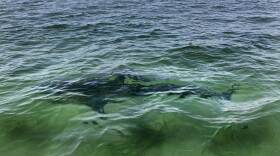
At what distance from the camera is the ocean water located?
6422mm

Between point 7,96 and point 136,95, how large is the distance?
11.9ft

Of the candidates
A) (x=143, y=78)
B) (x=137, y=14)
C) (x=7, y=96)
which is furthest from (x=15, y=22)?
(x=143, y=78)

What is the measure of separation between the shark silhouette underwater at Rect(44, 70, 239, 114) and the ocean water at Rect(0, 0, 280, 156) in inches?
8.0

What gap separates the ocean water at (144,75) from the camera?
642cm

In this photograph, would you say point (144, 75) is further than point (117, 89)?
Yes

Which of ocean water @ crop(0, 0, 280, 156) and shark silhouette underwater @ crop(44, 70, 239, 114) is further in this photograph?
shark silhouette underwater @ crop(44, 70, 239, 114)

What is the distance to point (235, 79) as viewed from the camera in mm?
9625

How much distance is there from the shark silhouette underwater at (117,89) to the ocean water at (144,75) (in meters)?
0.20

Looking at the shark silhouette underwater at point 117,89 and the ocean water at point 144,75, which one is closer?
the ocean water at point 144,75

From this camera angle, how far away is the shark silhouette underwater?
8352mm

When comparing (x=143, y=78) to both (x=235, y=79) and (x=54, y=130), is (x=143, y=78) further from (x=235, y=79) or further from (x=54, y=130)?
(x=54, y=130)

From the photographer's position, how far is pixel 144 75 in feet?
32.3

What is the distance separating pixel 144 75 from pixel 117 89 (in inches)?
53.6

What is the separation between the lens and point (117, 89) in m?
8.81
